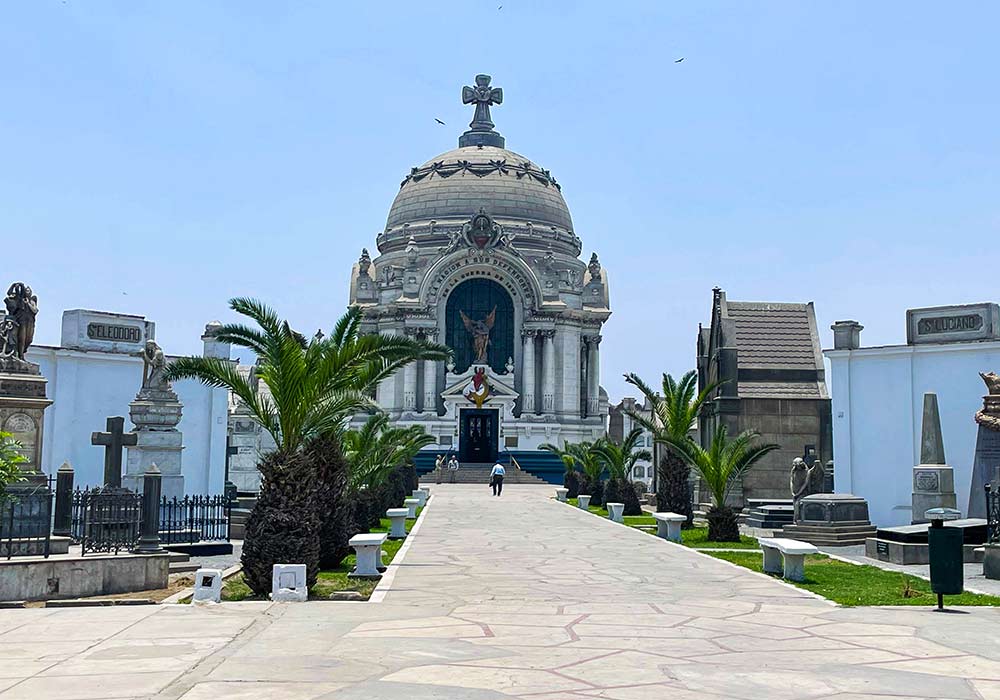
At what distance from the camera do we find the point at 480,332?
70062mm

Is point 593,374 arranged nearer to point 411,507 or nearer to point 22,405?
point 411,507

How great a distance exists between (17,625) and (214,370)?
18.6 feet

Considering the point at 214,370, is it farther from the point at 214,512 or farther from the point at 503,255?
the point at 503,255

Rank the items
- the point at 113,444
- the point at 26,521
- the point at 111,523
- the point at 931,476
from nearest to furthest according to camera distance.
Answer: the point at 111,523
the point at 26,521
the point at 113,444
the point at 931,476

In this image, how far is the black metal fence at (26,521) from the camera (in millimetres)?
17109

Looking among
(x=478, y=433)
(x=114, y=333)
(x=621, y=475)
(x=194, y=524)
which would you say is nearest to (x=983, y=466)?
(x=621, y=475)

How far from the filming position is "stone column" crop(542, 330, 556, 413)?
2721 inches

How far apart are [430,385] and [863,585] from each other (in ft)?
175

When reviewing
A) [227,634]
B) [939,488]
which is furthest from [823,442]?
[227,634]

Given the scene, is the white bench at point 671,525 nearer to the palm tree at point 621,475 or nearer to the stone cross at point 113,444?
the palm tree at point 621,475

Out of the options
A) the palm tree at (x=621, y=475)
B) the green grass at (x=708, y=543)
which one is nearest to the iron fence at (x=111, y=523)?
the green grass at (x=708, y=543)

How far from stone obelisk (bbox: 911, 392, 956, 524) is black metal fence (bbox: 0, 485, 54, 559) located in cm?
1941

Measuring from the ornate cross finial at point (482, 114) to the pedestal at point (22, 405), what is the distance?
66134 mm

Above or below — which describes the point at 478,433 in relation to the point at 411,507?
above
